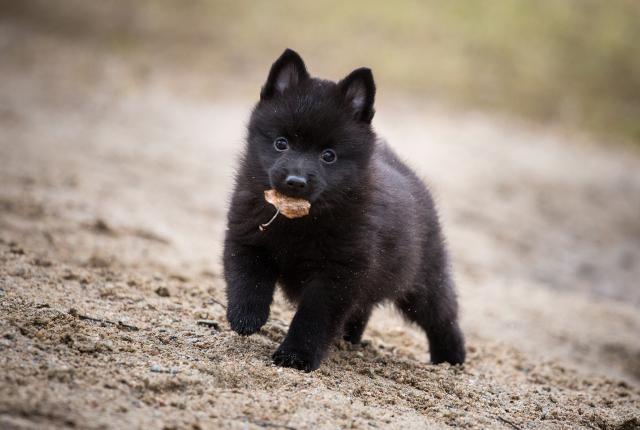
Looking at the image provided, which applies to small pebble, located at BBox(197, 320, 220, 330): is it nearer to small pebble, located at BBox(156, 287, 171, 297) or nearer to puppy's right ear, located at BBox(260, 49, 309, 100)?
small pebble, located at BBox(156, 287, 171, 297)

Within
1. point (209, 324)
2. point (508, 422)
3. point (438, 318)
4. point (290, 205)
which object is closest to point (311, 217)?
point (290, 205)

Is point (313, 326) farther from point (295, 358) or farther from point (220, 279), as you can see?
point (220, 279)

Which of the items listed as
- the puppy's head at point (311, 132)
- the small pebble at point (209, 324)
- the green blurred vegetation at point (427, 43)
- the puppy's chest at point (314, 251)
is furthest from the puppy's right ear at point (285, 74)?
the green blurred vegetation at point (427, 43)

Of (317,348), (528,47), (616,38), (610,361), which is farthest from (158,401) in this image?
(616,38)

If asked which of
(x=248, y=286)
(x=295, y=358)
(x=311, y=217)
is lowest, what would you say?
(x=295, y=358)

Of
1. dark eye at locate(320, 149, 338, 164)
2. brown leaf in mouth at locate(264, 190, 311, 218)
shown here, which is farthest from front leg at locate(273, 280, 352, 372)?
dark eye at locate(320, 149, 338, 164)

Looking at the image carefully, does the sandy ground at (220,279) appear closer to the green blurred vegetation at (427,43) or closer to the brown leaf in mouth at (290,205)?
the brown leaf in mouth at (290,205)
